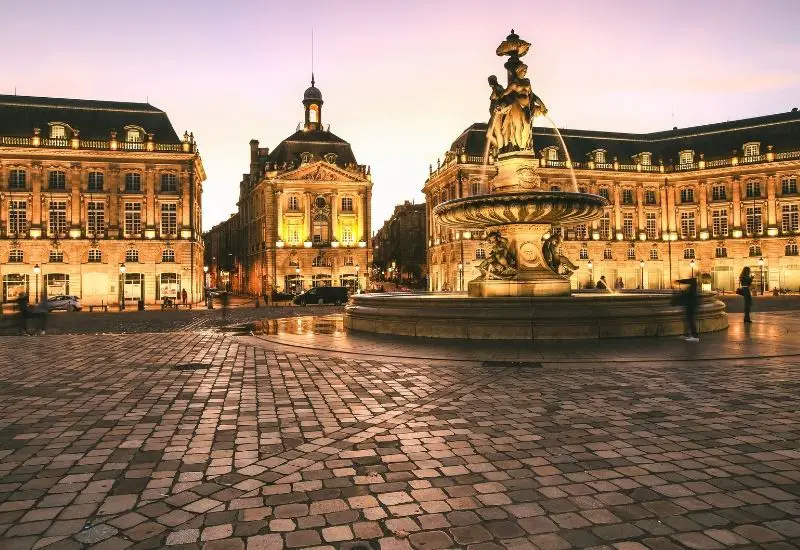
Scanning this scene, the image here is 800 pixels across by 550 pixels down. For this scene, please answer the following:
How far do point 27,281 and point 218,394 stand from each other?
51.8 m

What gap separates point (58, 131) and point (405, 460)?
2313 inches

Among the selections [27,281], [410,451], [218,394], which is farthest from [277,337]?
[27,281]

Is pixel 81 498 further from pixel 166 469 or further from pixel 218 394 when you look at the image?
pixel 218 394

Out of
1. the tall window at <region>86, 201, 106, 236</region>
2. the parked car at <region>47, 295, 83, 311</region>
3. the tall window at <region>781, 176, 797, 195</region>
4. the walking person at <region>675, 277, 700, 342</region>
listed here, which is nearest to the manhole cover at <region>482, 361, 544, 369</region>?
the walking person at <region>675, 277, 700, 342</region>

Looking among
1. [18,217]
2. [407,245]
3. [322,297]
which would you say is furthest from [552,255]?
[407,245]

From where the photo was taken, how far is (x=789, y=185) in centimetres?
6575

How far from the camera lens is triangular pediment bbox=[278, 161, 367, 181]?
221ft

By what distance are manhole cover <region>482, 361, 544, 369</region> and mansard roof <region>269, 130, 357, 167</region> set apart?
61.1 m

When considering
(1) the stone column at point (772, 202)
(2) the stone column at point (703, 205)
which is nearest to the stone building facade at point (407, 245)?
(2) the stone column at point (703, 205)

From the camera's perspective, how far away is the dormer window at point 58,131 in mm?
52344

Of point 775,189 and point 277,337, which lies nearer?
point 277,337

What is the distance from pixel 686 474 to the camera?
4.69 metres

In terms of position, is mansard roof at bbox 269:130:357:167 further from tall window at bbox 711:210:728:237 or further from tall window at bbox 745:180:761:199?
tall window at bbox 745:180:761:199

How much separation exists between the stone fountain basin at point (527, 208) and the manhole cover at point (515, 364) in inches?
257
